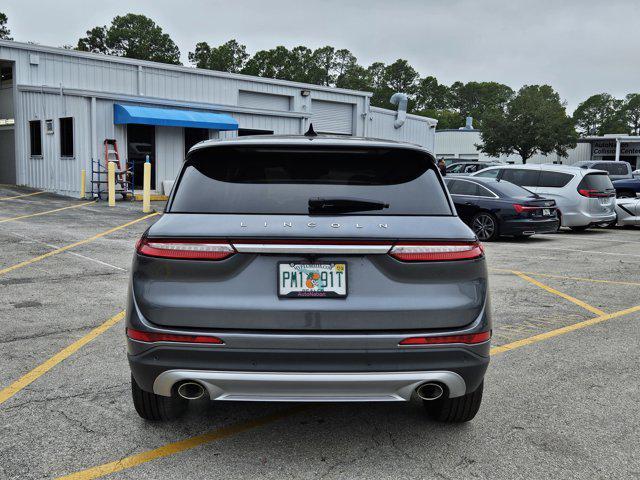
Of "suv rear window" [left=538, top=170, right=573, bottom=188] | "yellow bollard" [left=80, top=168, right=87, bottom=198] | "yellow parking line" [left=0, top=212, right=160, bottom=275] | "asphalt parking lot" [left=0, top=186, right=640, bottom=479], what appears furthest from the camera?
"yellow bollard" [left=80, top=168, right=87, bottom=198]

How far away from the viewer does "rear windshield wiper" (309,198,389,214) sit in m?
3.20

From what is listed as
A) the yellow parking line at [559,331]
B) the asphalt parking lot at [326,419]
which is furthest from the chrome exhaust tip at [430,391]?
the yellow parking line at [559,331]

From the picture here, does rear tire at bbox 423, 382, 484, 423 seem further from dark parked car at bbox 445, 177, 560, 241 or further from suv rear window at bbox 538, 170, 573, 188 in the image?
suv rear window at bbox 538, 170, 573, 188

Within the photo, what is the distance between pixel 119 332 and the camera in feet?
19.0

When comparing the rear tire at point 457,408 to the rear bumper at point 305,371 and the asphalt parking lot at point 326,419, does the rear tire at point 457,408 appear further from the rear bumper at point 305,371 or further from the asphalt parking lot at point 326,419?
the rear bumper at point 305,371

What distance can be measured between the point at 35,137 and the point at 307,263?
22.2m

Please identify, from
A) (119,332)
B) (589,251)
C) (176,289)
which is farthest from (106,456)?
(589,251)

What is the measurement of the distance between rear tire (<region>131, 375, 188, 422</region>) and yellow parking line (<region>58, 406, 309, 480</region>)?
10.2 inches

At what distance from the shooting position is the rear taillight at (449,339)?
307 centimetres

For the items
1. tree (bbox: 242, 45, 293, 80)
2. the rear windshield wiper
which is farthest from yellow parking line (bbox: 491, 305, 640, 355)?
tree (bbox: 242, 45, 293, 80)

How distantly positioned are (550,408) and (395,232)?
1.88 m

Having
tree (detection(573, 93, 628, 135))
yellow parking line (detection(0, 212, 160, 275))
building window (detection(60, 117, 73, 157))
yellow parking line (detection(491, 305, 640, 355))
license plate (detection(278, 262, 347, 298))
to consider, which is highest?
tree (detection(573, 93, 628, 135))

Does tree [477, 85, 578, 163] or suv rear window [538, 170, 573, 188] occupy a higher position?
tree [477, 85, 578, 163]

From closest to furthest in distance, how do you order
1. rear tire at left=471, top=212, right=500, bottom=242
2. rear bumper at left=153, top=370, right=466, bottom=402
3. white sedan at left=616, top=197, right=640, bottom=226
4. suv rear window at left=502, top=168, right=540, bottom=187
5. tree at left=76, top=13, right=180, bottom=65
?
rear bumper at left=153, top=370, right=466, bottom=402 → rear tire at left=471, top=212, right=500, bottom=242 → suv rear window at left=502, top=168, right=540, bottom=187 → white sedan at left=616, top=197, right=640, bottom=226 → tree at left=76, top=13, right=180, bottom=65
